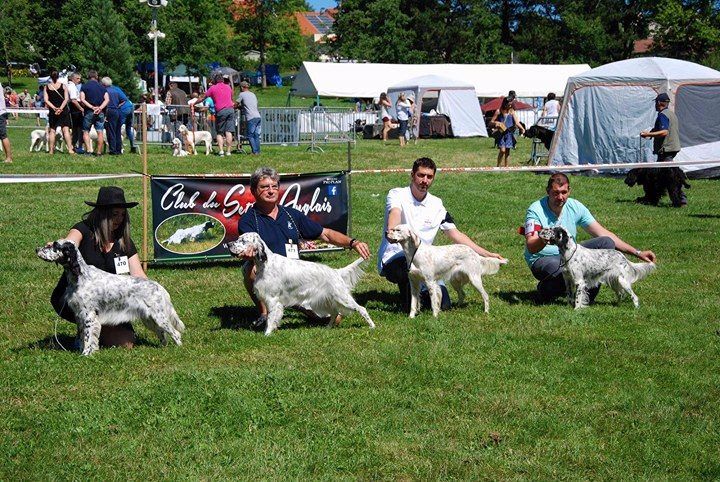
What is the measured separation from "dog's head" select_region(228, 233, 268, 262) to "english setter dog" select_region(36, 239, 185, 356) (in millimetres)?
585

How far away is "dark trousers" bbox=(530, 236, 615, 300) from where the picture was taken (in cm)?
755

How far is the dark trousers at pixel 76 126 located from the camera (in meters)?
18.9

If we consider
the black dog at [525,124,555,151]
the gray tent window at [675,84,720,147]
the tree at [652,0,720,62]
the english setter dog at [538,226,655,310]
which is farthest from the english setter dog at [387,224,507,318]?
the tree at [652,0,720,62]

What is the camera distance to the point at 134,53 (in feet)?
197

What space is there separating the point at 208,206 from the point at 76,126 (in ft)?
38.7

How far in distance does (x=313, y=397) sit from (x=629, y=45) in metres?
63.6

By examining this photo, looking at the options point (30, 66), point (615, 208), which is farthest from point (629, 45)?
point (615, 208)

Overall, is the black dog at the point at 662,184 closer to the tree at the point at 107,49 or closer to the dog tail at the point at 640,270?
the dog tail at the point at 640,270

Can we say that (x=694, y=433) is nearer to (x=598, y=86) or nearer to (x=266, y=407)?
(x=266, y=407)

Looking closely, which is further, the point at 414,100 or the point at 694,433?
the point at 414,100

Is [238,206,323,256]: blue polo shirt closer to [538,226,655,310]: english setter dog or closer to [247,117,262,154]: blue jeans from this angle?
[538,226,655,310]: english setter dog

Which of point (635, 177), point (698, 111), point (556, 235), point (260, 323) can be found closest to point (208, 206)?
point (260, 323)

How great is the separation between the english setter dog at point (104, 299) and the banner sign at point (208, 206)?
2.72 metres

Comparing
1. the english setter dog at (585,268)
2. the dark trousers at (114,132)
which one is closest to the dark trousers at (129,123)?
the dark trousers at (114,132)
